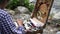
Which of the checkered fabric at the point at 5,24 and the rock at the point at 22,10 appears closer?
the checkered fabric at the point at 5,24

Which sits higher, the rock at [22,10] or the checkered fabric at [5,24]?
the checkered fabric at [5,24]

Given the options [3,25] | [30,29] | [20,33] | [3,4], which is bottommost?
[30,29]

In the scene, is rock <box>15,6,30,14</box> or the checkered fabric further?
rock <box>15,6,30,14</box>

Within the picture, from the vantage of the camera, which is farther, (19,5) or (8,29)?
(19,5)

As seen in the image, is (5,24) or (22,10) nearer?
(5,24)

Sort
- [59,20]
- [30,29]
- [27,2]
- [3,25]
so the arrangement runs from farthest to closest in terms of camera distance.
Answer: [27,2]
[59,20]
[30,29]
[3,25]

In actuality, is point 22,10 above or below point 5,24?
below

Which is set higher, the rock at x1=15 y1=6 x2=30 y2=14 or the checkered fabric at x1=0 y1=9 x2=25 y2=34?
the checkered fabric at x1=0 y1=9 x2=25 y2=34

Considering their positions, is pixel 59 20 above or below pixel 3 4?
below

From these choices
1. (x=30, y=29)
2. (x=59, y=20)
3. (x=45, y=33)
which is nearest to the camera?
(x=30, y=29)

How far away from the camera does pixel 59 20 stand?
12.3 feet

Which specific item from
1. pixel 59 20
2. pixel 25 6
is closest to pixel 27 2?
pixel 25 6

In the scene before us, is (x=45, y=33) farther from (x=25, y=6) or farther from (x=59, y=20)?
(x=25, y=6)

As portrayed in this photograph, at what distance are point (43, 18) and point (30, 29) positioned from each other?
348 mm
